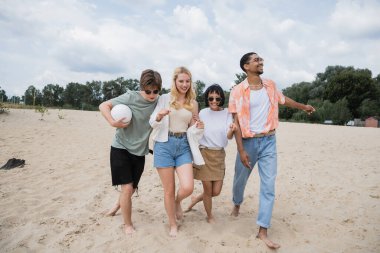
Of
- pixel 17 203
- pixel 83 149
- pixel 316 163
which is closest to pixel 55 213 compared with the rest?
pixel 17 203

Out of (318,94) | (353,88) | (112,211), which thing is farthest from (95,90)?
(112,211)

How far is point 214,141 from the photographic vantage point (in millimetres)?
4281

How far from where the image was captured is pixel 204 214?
4.91m

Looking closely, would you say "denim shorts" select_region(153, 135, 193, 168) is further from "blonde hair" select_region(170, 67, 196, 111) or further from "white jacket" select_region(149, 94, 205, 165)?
"blonde hair" select_region(170, 67, 196, 111)

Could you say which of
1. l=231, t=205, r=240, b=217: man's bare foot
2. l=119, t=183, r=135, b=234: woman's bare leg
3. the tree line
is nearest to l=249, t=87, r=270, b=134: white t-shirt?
l=231, t=205, r=240, b=217: man's bare foot

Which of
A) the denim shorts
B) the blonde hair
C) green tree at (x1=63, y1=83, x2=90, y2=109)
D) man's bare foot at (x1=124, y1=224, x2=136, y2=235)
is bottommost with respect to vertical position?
man's bare foot at (x1=124, y1=224, x2=136, y2=235)

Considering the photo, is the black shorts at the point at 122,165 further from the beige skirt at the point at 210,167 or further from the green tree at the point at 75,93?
the green tree at the point at 75,93

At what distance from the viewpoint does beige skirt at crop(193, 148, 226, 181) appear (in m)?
4.24

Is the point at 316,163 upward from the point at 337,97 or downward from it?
downward

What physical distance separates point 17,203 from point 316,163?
6.85 m

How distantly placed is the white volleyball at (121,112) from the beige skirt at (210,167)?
1045mm

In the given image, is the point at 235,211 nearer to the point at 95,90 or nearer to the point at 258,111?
the point at 258,111

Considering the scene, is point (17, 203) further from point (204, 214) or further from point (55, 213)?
point (204, 214)

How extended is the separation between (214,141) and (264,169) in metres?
0.70
